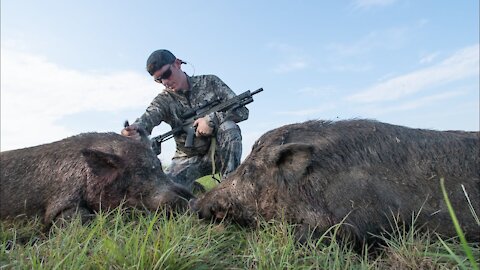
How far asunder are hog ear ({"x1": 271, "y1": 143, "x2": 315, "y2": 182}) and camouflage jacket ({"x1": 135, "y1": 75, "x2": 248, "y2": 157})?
11.4 feet

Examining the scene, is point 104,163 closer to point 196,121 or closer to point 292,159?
point 292,159

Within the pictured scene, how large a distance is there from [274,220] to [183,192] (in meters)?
1.42

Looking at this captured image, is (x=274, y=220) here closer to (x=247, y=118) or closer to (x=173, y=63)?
(x=247, y=118)

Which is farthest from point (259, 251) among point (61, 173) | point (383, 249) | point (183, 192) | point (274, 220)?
point (61, 173)

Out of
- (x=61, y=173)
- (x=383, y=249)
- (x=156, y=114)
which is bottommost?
(x=383, y=249)

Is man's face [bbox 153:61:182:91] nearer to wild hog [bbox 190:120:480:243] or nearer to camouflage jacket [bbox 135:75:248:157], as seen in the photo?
camouflage jacket [bbox 135:75:248:157]

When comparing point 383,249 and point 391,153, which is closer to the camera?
→ point 383,249

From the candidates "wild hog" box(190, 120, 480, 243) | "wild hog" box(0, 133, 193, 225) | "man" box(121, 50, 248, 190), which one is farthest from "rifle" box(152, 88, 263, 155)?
"wild hog" box(190, 120, 480, 243)

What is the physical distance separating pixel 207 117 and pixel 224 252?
3743mm

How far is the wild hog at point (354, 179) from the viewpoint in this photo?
2.95 m

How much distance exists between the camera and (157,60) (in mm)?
6527

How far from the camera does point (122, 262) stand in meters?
2.20

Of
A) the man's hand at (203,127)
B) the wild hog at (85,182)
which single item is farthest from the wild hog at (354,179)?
the man's hand at (203,127)

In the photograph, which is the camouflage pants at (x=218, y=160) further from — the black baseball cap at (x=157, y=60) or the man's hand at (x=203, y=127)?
the black baseball cap at (x=157, y=60)
